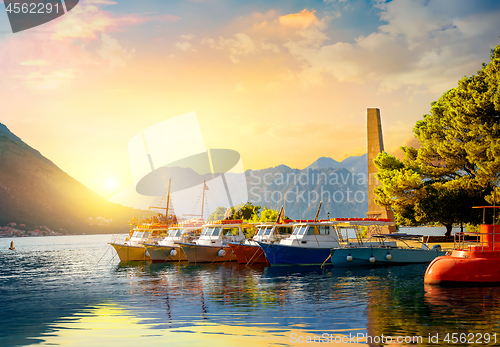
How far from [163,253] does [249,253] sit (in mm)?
11500

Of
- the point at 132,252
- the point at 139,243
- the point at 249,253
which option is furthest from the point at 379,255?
the point at 139,243

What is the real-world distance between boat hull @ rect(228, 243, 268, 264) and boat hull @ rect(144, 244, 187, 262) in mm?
9098

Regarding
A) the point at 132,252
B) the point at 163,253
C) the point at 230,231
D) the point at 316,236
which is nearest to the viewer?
the point at 316,236

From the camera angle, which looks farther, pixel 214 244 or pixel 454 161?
pixel 214 244

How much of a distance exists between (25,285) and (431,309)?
26.8 m

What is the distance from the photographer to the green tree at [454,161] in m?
40.3

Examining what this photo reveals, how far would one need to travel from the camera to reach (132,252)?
168 ft

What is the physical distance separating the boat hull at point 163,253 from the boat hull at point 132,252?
355 centimetres

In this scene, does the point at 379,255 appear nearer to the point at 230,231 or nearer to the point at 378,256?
the point at 378,256

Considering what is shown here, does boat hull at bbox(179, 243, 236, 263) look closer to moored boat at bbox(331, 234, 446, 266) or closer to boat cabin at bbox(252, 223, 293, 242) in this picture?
boat cabin at bbox(252, 223, 293, 242)

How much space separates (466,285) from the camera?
21781 millimetres

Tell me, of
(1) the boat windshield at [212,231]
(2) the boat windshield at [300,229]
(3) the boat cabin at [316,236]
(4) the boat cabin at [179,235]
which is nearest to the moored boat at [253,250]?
(2) the boat windshield at [300,229]

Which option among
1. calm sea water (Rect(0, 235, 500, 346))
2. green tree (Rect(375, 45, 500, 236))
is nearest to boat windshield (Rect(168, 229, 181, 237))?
calm sea water (Rect(0, 235, 500, 346))

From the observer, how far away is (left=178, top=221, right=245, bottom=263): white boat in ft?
142
